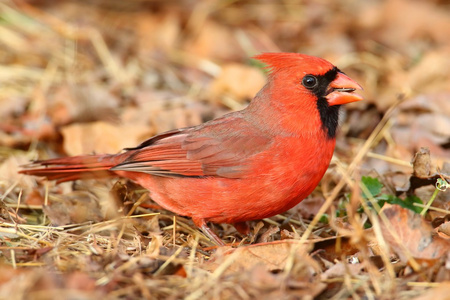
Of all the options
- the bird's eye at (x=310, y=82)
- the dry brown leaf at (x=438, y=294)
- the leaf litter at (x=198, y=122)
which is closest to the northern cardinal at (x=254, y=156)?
the bird's eye at (x=310, y=82)

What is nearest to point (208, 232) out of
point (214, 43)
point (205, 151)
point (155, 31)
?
point (205, 151)

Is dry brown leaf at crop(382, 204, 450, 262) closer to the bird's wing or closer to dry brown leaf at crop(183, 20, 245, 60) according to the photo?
the bird's wing

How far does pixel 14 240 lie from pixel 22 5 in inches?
159

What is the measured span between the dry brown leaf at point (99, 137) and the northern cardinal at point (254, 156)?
2.28ft

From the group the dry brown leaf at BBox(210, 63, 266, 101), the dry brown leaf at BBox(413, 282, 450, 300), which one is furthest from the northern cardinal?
the dry brown leaf at BBox(210, 63, 266, 101)

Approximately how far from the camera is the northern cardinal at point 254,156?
3197mm

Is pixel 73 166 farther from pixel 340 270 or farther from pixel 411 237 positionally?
pixel 411 237

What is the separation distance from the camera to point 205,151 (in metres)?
3.46

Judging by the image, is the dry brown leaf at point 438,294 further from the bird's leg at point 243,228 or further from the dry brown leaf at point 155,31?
the dry brown leaf at point 155,31

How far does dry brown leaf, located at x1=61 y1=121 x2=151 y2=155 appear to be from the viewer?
4375 mm

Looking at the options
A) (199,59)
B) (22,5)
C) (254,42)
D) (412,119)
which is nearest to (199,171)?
(412,119)

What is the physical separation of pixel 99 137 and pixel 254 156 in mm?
1614

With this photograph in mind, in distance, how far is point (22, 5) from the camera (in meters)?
6.38

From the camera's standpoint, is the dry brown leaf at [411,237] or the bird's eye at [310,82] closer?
the dry brown leaf at [411,237]
